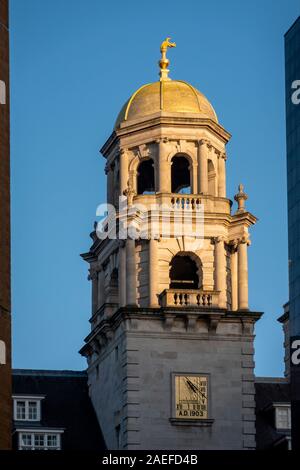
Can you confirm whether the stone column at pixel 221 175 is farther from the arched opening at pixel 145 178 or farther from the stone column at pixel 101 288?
the stone column at pixel 101 288

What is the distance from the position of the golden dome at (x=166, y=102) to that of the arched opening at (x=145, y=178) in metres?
2.78

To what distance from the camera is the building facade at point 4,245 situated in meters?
92.5

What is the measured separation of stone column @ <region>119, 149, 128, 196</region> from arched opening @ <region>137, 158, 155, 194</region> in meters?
1.80

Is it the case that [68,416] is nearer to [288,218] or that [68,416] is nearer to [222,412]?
[222,412]

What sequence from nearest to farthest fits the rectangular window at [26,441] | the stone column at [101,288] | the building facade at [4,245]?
the building facade at [4,245]
the rectangular window at [26,441]
the stone column at [101,288]

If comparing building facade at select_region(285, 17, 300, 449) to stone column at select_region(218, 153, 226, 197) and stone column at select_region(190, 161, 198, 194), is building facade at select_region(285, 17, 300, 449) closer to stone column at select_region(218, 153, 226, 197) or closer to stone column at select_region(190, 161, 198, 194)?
stone column at select_region(190, 161, 198, 194)

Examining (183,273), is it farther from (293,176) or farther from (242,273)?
(293,176)

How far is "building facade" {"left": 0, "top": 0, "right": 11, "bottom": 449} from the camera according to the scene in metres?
92.5

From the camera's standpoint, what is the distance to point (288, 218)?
11962cm

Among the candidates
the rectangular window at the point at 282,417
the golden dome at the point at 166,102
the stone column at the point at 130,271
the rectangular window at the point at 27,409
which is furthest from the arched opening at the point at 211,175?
the rectangular window at the point at 27,409

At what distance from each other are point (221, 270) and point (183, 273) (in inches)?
126

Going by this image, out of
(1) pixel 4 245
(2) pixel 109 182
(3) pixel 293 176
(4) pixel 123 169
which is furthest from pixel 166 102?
(1) pixel 4 245

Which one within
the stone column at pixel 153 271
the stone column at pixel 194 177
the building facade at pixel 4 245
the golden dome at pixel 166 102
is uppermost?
the golden dome at pixel 166 102
